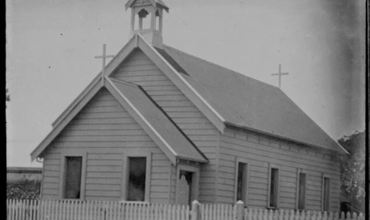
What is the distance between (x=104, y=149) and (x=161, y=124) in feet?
2.06

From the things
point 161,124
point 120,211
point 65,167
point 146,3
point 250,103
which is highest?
point 146,3

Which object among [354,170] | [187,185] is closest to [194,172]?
[187,185]

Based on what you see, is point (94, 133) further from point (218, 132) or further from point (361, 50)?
point (361, 50)

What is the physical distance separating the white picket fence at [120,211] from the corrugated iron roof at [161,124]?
1.47 feet

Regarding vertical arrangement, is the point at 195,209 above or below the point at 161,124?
below

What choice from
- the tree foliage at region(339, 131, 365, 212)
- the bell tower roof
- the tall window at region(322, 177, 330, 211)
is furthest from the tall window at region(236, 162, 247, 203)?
the bell tower roof

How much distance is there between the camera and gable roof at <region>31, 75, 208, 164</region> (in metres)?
7.99

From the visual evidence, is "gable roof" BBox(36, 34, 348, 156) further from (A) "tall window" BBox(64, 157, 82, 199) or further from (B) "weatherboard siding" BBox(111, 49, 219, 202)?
(A) "tall window" BBox(64, 157, 82, 199)

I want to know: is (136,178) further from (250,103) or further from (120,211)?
(250,103)

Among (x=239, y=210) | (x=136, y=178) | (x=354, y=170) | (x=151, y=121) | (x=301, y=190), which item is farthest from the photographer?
(x=136, y=178)

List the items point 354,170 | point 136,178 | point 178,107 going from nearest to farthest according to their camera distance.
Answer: point 354,170 → point 136,178 → point 178,107

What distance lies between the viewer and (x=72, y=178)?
26.8 feet

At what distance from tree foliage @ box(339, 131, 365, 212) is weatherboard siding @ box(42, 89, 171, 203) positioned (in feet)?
5.92

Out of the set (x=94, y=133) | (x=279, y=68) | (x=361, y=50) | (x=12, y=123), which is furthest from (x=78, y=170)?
(x=361, y=50)
